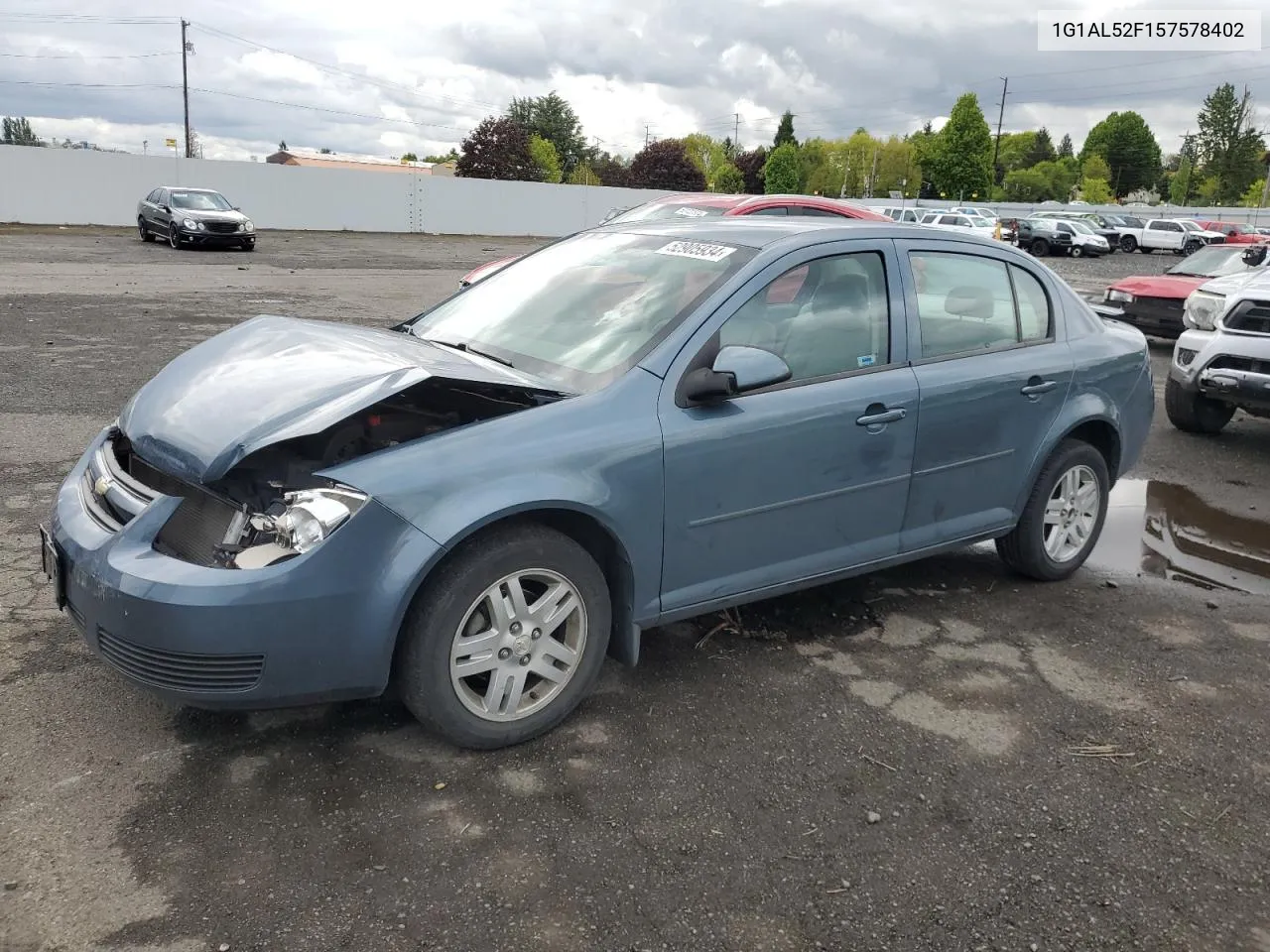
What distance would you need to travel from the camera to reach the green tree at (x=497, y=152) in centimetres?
6750

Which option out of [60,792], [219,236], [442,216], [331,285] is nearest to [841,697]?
[60,792]

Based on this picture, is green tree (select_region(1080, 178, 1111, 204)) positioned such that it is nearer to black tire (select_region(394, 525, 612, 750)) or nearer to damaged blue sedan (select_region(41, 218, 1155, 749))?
damaged blue sedan (select_region(41, 218, 1155, 749))

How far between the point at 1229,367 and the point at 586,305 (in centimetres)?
592

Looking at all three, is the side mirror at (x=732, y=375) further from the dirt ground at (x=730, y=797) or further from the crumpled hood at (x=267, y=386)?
the dirt ground at (x=730, y=797)

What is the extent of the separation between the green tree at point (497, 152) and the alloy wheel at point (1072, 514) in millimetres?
65826

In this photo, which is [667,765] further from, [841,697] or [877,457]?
[877,457]

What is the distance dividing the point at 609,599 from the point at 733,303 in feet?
3.77

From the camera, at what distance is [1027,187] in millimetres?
115938

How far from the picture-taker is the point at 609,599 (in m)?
3.39

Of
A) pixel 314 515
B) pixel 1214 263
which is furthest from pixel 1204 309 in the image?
pixel 314 515

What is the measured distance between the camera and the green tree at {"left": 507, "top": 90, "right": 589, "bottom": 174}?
101312 millimetres

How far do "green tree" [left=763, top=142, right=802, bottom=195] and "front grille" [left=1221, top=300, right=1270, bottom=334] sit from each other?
10203 cm

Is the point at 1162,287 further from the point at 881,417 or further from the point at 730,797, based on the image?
the point at 730,797

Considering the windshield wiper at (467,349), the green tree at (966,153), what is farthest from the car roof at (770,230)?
the green tree at (966,153)
